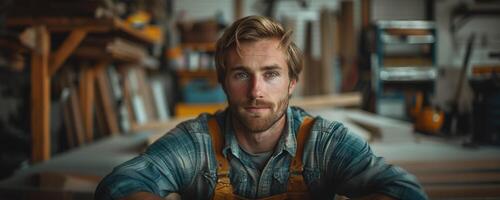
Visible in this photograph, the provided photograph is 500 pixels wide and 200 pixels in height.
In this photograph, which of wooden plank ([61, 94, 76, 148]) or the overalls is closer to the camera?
the overalls

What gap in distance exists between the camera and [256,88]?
1.81m

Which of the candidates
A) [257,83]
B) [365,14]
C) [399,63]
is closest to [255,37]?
[257,83]

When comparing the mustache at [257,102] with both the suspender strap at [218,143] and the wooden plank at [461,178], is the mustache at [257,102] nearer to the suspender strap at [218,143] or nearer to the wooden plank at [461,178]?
the suspender strap at [218,143]

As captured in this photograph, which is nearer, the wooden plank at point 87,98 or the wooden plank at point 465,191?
the wooden plank at point 465,191

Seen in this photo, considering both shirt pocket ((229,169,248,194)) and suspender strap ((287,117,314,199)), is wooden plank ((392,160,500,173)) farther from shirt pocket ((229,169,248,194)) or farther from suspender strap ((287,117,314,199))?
shirt pocket ((229,169,248,194))

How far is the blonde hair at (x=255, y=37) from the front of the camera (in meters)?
1.85

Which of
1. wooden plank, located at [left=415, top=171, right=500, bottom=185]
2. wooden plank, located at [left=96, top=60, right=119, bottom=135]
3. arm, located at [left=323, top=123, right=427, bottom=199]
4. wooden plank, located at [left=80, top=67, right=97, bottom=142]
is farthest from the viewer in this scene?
wooden plank, located at [left=96, top=60, right=119, bottom=135]

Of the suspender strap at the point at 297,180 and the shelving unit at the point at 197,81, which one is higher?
the suspender strap at the point at 297,180

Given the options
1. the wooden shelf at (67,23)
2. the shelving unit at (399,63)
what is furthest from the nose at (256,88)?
the shelving unit at (399,63)

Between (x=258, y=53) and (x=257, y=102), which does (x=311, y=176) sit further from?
(x=258, y=53)

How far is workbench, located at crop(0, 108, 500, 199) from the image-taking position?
2896 mm

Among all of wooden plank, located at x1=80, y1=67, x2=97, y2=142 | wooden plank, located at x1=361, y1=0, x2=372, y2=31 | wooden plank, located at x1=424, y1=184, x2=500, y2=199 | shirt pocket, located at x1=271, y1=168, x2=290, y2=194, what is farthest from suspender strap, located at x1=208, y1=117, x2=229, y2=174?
wooden plank, located at x1=361, y1=0, x2=372, y2=31

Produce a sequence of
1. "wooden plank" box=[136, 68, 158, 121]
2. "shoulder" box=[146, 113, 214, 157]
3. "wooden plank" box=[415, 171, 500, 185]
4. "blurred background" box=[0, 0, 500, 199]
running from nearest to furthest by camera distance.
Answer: "shoulder" box=[146, 113, 214, 157] → "wooden plank" box=[415, 171, 500, 185] → "blurred background" box=[0, 0, 500, 199] → "wooden plank" box=[136, 68, 158, 121]

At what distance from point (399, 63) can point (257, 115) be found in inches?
264
